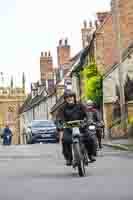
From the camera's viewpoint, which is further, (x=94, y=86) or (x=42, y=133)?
(x=94, y=86)

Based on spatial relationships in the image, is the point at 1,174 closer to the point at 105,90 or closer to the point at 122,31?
the point at 105,90

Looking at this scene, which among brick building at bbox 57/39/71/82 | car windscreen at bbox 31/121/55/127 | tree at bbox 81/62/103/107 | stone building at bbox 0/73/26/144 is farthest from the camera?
stone building at bbox 0/73/26/144

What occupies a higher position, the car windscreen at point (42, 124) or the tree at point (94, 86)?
the tree at point (94, 86)

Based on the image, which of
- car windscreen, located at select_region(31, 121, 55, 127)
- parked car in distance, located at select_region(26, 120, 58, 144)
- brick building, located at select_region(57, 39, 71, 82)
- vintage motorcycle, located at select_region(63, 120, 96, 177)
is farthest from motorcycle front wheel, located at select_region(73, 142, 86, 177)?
brick building, located at select_region(57, 39, 71, 82)

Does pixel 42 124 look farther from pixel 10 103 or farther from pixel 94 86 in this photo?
pixel 10 103

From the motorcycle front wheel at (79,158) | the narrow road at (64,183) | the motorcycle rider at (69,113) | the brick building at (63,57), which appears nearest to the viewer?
the narrow road at (64,183)

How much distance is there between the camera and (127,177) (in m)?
13.2

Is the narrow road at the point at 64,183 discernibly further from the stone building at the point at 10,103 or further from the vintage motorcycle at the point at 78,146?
the stone building at the point at 10,103

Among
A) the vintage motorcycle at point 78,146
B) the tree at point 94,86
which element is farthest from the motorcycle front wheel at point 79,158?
the tree at point 94,86

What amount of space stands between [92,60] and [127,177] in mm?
43265

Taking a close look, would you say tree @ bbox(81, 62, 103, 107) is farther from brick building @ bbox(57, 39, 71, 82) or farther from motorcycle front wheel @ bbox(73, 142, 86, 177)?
motorcycle front wheel @ bbox(73, 142, 86, 177)

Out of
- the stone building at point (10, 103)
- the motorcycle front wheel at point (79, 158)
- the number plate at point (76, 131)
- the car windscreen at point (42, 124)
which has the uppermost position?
the stone building at point (10, 103)

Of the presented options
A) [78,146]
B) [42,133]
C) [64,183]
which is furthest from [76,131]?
[42,133]

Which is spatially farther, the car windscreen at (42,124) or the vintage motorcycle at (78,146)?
the car windscreen at (42,124)
